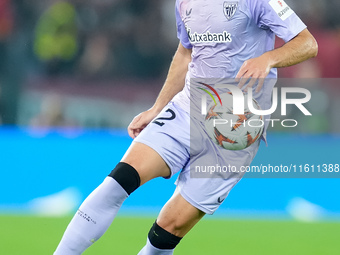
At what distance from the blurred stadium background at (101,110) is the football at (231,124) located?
1717 millimetres

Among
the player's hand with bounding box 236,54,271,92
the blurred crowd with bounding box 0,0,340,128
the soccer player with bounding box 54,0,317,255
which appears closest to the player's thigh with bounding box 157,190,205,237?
the soccer player with bounding box 54,0,317,255

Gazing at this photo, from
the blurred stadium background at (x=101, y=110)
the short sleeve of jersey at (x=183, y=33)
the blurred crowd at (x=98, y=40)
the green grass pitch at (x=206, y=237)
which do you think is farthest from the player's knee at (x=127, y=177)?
the blurred crowd at (x=98, y=40)

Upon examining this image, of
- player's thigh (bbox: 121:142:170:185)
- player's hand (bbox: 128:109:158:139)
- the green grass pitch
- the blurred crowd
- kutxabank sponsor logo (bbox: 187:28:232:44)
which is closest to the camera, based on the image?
player's thigh (bbox: 121:142:170:185)

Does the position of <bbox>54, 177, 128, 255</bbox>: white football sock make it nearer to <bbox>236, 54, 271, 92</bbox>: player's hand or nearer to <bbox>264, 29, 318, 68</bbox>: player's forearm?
<bbox>236, 54, 271, 92</bbox>: player's hand

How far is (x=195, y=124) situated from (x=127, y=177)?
0.61 metres

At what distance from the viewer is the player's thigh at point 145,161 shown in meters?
3.95

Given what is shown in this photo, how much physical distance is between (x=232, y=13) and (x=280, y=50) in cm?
45

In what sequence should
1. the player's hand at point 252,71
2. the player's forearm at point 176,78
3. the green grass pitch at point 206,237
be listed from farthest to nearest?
the green grass pitch at point 206,237 < the player's forearm at point 176,78 < the player's hand at point 252,71

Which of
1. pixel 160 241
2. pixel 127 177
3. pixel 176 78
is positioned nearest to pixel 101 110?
pixel 176 78

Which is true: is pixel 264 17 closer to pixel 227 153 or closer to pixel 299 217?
pixel 227 153

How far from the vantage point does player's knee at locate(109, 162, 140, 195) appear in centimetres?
386

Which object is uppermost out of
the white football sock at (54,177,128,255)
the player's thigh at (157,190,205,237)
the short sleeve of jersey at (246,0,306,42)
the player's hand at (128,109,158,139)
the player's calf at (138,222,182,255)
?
the short sleeve of jersey at (246,0,306,42)

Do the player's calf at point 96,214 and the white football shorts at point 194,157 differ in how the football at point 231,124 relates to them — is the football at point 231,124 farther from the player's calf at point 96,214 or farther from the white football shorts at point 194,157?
the player's calf at point 96,214

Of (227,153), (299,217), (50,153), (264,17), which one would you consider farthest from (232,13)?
(50,153)
